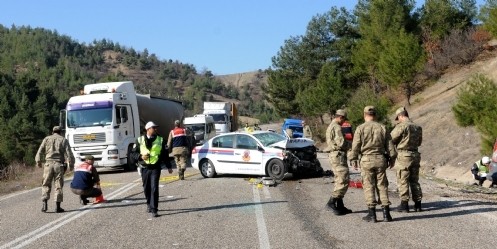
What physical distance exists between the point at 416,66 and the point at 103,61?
145 m

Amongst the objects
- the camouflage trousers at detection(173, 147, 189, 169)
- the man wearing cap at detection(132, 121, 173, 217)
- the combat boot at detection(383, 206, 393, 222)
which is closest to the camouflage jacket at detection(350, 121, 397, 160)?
the combat boot at detection(383, 206, 393, 222)

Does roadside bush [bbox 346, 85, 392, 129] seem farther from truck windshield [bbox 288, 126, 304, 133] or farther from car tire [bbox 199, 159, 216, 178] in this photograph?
car tire [bbox 199, 159, 216, 178]

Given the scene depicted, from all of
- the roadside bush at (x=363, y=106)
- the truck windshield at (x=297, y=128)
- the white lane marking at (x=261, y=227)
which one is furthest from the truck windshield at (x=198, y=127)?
the white lane marking at (x=261, y=227)

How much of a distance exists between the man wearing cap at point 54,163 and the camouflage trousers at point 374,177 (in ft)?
20.0

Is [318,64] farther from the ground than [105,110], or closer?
farther from the ground

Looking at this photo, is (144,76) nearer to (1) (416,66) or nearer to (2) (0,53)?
(2) (0,53)

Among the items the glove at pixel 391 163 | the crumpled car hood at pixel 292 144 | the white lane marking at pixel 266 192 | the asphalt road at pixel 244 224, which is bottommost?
the white lane marking at pixel 266 192

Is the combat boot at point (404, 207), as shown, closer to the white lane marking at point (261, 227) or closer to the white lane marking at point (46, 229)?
the white lane marking at point (261, 227)

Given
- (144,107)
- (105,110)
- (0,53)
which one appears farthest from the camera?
(0,53)

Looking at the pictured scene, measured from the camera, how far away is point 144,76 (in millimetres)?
162875

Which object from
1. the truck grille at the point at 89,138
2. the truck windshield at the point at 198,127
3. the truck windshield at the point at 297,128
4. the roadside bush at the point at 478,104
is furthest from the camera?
the truck windshield at the point at 297,128

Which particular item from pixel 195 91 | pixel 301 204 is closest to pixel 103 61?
pixel 195 91

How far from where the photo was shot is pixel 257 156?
647 inches

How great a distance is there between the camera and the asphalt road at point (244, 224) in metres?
7.68
